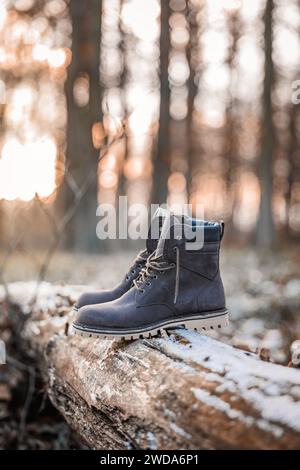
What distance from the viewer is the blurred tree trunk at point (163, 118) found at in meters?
14.1

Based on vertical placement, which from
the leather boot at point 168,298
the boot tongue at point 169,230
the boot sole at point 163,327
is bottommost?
the boot sole at point 163,327

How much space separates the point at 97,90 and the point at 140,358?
1035cm

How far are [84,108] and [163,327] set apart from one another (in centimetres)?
1109

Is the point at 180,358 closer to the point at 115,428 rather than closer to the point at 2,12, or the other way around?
the point at 115,428

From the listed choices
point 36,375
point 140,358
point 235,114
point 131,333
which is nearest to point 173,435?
point 140,358

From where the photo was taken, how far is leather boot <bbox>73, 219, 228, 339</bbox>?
230 centimetres

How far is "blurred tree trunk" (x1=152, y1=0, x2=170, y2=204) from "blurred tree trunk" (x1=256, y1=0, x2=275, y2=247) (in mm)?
2751

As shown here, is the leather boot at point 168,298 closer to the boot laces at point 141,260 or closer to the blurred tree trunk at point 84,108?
the boot laces at point 141,260

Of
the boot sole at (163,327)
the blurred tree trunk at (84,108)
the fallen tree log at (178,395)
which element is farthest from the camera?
the blurred tree trunk at (84,108)

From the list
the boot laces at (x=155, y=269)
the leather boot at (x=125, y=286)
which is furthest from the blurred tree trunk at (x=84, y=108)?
the boot laces at (x=155, y=269)

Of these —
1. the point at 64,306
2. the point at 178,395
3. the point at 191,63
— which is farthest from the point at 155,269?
the point at 191,63

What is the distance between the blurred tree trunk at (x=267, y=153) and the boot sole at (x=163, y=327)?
1113 cm

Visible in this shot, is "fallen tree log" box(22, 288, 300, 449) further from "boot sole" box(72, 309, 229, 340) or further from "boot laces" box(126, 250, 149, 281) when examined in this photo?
"boot laces" box(126, 250, 149, 281)

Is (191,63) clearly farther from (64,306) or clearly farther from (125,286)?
(125,286)
